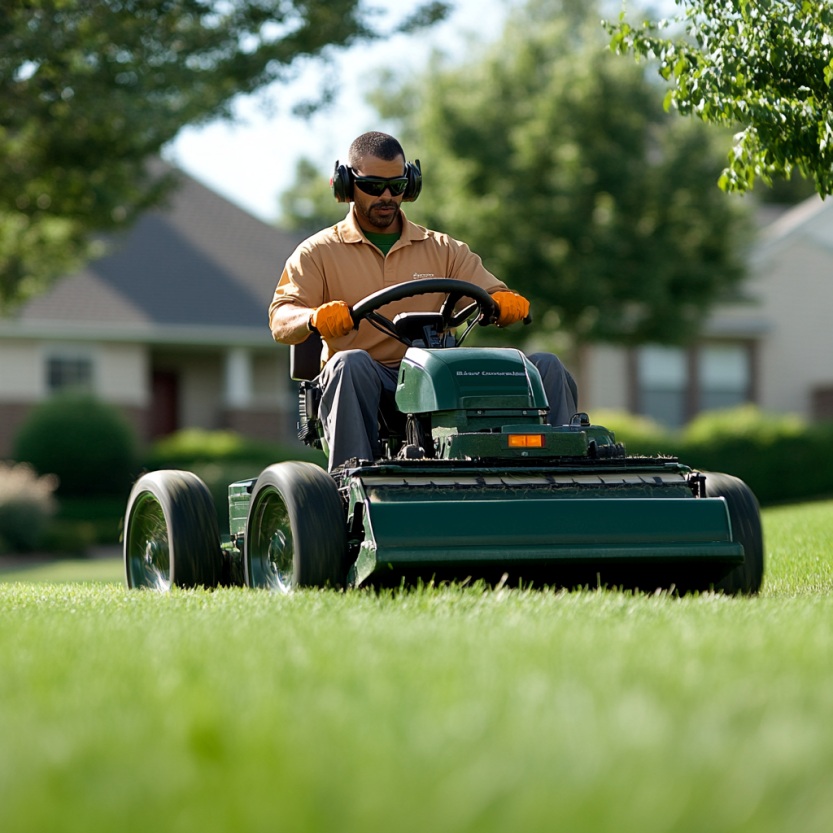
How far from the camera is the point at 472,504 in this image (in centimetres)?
576

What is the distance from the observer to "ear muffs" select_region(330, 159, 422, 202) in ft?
23.5

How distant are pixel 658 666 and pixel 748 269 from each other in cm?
2358

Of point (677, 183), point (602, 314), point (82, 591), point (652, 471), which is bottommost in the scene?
point (82, 591)

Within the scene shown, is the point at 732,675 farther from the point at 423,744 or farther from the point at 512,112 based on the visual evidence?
the point at 512,112

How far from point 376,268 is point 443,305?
1.34 ft

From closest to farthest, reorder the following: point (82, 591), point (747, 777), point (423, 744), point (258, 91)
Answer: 1. point (747, 777)
2. point (423, 744)
3. point (82, 591)
4. point (258, 91)

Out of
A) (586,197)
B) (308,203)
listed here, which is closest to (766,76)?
(586,197)

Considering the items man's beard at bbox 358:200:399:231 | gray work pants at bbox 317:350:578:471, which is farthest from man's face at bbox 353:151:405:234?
gray work pants at bbox 317:350:578:471

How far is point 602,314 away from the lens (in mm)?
24766

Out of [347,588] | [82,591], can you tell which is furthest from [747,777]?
[82,591]

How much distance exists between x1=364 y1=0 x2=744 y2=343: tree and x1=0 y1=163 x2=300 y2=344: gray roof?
15.6 ft

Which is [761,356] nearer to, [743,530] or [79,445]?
[79,445]

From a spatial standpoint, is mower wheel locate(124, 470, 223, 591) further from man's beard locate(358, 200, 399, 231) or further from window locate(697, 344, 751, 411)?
window locate(697, 344, 751, 411)

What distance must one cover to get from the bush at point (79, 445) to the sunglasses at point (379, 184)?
17.8 meters
